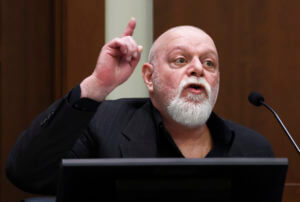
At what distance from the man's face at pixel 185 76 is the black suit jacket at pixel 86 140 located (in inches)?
4.0

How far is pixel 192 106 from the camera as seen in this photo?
61.9 inches

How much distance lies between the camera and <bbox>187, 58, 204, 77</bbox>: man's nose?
1568 mm

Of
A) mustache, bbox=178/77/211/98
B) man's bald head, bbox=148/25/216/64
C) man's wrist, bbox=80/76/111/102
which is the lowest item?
mustache, bbox=178/77/211/98

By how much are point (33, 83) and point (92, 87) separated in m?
1.16

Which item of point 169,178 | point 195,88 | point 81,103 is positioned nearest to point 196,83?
point 195,88

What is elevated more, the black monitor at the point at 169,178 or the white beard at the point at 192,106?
the black monitor at the point at 169,178

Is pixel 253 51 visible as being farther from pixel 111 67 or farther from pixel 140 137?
pixel 111 67

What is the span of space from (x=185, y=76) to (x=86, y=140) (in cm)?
40

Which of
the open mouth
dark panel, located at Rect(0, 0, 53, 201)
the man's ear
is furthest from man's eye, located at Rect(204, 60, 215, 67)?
dark panel, located at Rect(0, 0, 53, 201)

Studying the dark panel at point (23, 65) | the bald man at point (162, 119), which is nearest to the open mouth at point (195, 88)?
the bald man at point (162, 119)

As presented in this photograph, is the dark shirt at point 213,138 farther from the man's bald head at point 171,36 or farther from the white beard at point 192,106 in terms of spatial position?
the man's bald head at point 171,36

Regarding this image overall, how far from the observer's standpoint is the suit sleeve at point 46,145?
123cm

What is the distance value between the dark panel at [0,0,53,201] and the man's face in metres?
0.87

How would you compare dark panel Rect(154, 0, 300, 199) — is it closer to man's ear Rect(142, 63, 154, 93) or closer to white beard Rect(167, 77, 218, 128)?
man's ear Rect(142, 63, 154, 93)
